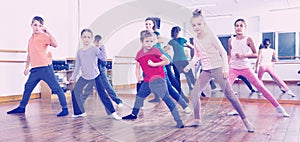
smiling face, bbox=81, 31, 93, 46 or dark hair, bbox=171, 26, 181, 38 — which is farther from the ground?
dark hair, bbox=171, 26, 181, 38

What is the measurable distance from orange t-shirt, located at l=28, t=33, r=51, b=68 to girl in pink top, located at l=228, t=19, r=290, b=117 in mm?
2024

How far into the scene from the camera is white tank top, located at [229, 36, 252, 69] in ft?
9.38

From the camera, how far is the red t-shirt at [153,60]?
91.8 inches

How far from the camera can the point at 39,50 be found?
3.15 m

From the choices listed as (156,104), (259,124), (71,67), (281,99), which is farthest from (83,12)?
(259,124)

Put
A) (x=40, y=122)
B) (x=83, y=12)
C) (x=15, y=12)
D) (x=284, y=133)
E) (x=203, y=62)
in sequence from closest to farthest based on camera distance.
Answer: (x=284, y=133) → (x=203, y=62) → (x=40, y=122) → (x=15, y=12) → (x=83, y=12)

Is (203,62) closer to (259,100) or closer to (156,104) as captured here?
(156,104)

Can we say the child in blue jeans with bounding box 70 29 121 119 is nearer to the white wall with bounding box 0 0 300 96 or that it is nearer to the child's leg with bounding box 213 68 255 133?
the white wall with bounding box 0 0 300 96

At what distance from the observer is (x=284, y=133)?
7.14ft

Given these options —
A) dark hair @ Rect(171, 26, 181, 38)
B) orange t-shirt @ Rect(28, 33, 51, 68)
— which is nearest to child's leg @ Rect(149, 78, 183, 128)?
dark hair @ Rect(171, 26, 181, 38)

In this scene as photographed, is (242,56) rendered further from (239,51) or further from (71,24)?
(71,24)

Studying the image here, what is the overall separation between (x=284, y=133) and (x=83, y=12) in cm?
497

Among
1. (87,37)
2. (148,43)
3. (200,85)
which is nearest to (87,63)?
(87,37)

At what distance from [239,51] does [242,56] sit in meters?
0.12
